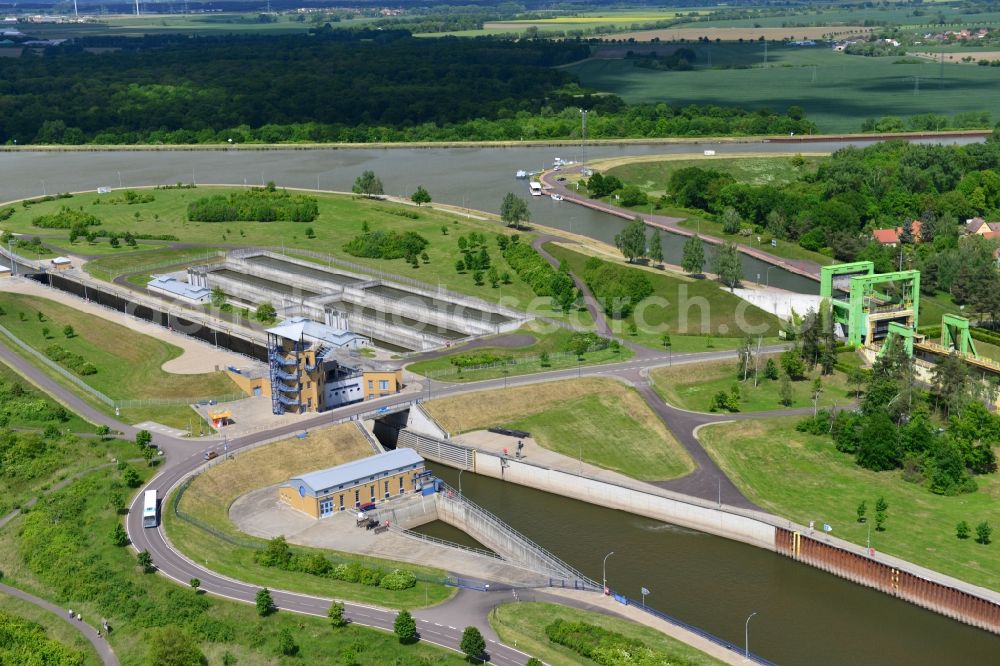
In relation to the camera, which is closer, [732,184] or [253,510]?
[253,510]

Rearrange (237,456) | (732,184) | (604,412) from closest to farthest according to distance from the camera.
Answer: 1. (237,456)
2. (604,412)
3. (732,184)

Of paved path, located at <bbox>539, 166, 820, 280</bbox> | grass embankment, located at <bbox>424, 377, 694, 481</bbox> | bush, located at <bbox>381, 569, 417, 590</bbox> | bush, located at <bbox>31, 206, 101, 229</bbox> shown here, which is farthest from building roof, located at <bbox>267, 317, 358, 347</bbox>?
bush, located at <bbox>31, 206, 101, 229</bbox>

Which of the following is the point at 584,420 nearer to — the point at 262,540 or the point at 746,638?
the point at 262,540

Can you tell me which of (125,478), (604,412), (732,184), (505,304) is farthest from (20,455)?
(732,184)

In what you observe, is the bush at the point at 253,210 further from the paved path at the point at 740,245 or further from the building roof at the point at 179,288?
the paved path at the point at 740,245

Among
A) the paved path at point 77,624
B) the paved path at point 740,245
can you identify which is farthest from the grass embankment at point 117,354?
the paved path at point 740,245

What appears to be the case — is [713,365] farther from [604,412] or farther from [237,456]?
[237,456]

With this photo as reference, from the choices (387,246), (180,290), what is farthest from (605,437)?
(387,246)
